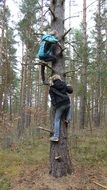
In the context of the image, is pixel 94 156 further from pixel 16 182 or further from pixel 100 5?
pixel 100 5

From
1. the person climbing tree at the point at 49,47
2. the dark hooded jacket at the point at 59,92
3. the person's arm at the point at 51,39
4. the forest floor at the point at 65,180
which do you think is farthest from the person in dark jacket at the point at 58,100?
the forest floor at the point at 65,180

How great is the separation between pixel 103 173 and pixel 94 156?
1.65 metres

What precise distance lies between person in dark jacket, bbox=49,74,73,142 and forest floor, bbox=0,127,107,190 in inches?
48.0


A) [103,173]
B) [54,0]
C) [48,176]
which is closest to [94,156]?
[103,173]

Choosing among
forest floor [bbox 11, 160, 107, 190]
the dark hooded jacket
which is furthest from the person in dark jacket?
forest floor [bbox 11, 160, 107, 190]

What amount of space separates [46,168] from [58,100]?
2168 millimetres

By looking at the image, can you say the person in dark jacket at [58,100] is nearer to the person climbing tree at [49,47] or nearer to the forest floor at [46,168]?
the person climbing tree at [49,47]

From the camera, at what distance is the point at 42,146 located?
45.7ft

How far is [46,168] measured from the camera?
9992mm

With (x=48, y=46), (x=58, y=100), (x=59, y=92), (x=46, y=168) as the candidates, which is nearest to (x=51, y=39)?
(x=48, y=46)

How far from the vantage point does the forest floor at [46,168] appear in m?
8.84

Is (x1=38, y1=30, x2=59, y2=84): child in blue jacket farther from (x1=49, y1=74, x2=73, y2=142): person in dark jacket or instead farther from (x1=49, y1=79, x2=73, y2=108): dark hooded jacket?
(x1=49, y1=79, x2=73, y2=108): dark hooded jacket

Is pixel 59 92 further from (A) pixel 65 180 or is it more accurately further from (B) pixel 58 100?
(A) pixel 65 180

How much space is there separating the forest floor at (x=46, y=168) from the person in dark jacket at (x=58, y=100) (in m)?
1.22
